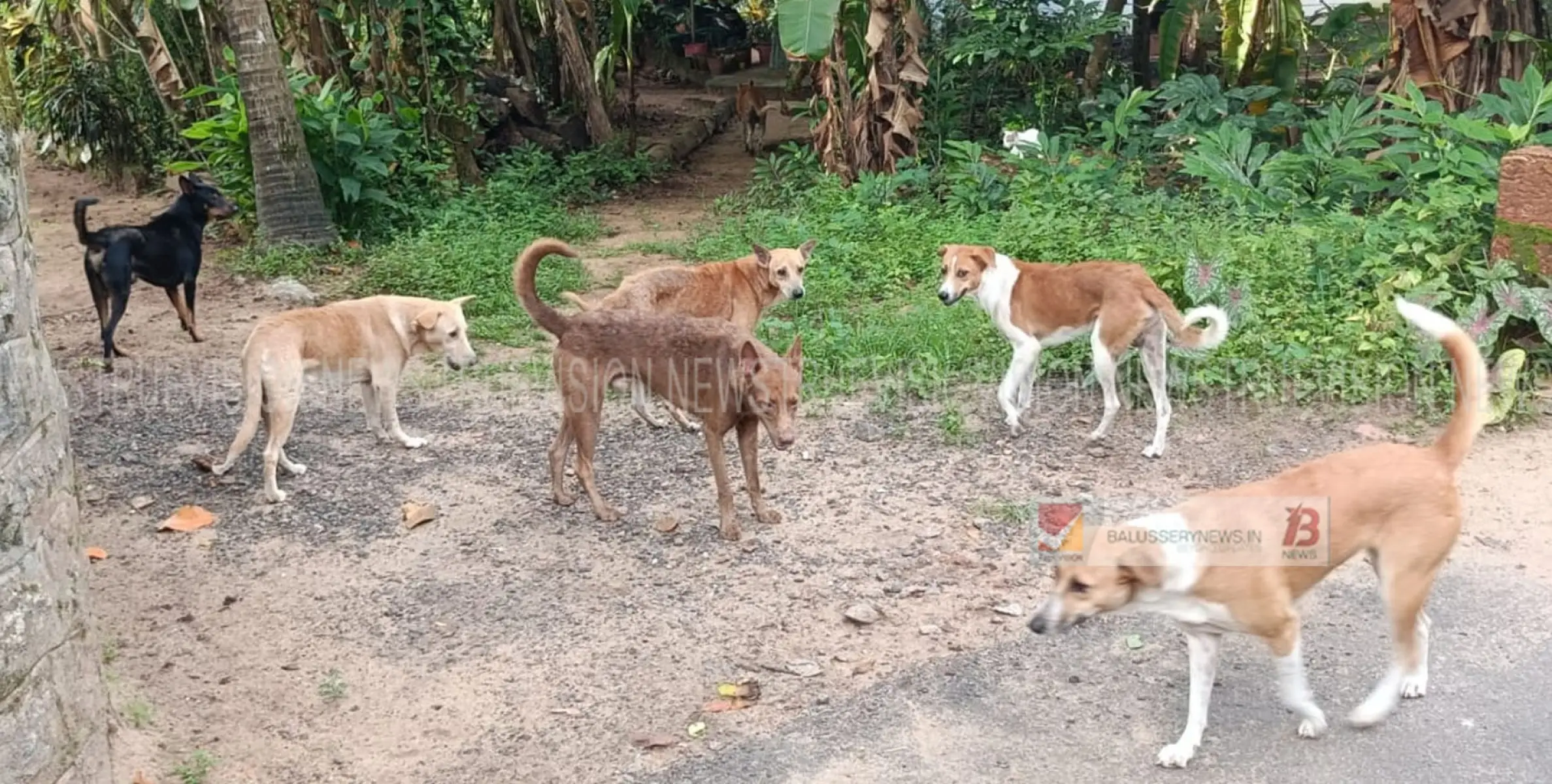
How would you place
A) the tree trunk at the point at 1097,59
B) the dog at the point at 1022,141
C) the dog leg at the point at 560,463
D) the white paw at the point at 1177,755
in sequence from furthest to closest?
the tree trunk at the point at 1097,59, the dog at the point at 1022,141, the dog leg at the point at 560,463, the white paw at the point at 1177,755

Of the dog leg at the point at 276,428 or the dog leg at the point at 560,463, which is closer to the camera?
the dog leg at the point at 560,463

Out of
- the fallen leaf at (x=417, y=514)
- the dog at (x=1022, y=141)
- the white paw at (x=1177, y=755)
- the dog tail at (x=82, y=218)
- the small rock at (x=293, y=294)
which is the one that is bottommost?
the fallen leaf at (x=417, y=514)

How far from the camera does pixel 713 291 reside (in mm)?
8211

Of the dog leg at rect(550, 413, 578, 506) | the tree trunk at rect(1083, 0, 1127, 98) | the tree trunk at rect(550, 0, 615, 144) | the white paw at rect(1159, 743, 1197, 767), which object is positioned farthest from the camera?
the tree trunk at rect(550, 0, 615, 144)

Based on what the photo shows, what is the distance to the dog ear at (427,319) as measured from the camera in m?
7.43

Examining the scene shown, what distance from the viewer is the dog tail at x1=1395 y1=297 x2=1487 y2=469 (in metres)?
4.28

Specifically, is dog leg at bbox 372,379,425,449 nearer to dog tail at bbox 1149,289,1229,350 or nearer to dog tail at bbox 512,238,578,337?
dog tail at bbox 512,238,578,337

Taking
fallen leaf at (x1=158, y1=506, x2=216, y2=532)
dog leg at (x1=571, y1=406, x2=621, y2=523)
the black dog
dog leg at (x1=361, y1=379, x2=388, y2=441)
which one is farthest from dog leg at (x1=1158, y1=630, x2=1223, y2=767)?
the black dog

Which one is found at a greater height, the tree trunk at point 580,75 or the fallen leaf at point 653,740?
the tree trunk at point 580,75

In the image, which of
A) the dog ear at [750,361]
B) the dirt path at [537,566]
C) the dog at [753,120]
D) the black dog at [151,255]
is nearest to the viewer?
the dirt path at [537,566]

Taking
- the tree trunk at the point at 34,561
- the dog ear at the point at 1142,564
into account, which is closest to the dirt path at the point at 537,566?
the tree trunk at the point at 34,561

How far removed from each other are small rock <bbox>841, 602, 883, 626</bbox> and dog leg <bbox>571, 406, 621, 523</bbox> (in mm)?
1525

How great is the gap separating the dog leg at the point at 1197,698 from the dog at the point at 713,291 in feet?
12.2

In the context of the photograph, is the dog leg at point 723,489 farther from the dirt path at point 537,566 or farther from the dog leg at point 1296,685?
the dog leg at point 1296,685
